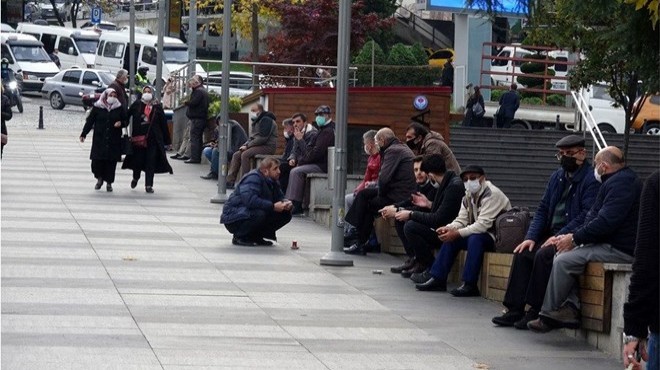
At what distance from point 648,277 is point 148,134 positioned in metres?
18.1

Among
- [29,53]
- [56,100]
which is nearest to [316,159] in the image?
[56,100]

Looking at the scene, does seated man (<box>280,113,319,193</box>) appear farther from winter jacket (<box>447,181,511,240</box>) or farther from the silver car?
the silver car

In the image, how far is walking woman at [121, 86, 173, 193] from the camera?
23.7m

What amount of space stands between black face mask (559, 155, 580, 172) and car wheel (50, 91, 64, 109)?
136 feet

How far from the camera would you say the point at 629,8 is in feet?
39.3

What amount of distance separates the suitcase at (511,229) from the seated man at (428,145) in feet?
11.4

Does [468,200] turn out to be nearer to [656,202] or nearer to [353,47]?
[656,202]

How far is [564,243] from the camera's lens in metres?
11.6

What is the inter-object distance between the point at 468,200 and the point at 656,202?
7829 millimetres

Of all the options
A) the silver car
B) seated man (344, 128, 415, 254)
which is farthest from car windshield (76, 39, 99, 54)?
seated man (344, 128, 415, 254)

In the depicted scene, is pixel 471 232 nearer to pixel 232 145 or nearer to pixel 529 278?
pixel 529 278

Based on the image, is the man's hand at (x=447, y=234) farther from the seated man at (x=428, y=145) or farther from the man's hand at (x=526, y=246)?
the seated man at (x=428, y=145)

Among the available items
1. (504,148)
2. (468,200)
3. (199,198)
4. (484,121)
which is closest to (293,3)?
(484,121)

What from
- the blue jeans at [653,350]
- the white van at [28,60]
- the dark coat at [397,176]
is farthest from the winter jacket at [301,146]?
the white van at [28,60]
